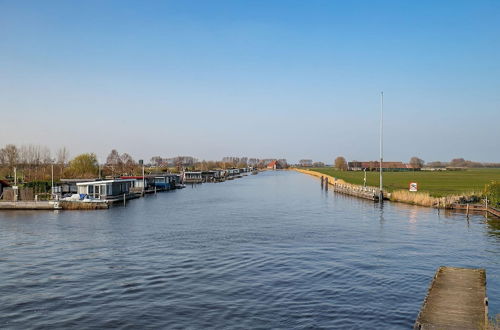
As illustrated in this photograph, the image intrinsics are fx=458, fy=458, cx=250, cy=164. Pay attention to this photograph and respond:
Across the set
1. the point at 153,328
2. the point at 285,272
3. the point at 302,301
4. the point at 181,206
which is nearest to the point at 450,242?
the point at 285,272

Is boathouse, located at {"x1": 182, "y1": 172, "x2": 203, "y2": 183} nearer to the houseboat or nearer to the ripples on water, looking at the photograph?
the houseboat

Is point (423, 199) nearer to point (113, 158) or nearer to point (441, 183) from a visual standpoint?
point (441, 183)

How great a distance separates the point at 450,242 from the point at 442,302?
68.9 feet

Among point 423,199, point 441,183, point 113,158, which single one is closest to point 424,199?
point 423,199

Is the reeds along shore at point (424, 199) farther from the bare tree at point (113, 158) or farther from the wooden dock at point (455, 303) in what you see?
the bare tree at point (113, 158)

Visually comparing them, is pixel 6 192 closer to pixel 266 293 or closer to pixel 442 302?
pixel 266 293

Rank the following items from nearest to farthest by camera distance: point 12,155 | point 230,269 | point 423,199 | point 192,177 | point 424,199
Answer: point 230,269, point 424,199, point 423,199, point 12,155, point 192,177

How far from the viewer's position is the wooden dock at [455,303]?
15.4m

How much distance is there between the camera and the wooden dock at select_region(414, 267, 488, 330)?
15.4m

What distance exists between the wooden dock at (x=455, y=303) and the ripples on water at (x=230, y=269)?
1.60 meters

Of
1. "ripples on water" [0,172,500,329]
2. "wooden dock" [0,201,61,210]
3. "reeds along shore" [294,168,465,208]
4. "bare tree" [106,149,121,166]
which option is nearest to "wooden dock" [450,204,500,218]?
"reeds along shore" [294,168,465,208]

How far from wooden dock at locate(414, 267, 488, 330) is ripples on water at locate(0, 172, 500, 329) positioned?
5.26 feet

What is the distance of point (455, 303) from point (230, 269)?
44.7 ft

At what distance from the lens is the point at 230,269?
27594 millimetres
